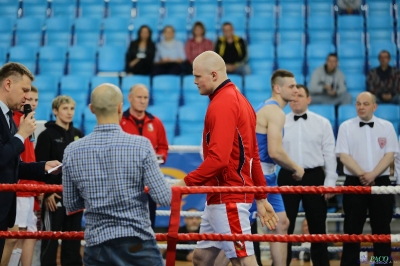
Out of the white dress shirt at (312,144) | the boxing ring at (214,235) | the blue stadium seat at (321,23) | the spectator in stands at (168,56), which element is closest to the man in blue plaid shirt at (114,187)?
the boxing ring at (214,235)

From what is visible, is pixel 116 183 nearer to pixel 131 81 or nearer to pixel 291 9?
pixel 131 81

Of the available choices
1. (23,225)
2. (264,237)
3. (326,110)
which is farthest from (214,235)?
(326,110)

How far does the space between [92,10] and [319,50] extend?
4.24m

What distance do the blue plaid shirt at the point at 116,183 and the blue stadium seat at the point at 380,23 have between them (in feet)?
27.1

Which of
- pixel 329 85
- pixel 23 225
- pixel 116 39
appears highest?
pixel 116 39

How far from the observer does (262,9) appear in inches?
433

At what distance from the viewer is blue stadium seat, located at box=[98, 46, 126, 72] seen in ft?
33.0

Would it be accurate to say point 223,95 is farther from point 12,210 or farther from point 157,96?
point 157,96

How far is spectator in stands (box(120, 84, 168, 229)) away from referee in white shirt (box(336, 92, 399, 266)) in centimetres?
171

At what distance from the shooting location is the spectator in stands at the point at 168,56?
9750 mm

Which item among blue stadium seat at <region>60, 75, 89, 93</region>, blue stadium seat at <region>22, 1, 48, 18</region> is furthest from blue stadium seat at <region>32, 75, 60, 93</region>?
blue stadium seat at <region>22, 1, 48, 18</region>

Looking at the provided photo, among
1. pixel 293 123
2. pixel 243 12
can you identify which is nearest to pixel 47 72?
pixel 243 12

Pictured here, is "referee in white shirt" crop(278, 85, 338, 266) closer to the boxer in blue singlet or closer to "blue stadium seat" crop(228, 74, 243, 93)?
the boxer in blue singlet

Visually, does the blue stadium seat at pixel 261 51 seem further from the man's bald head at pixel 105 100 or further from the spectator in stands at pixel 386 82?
the man's bald head at pixel 105 100
